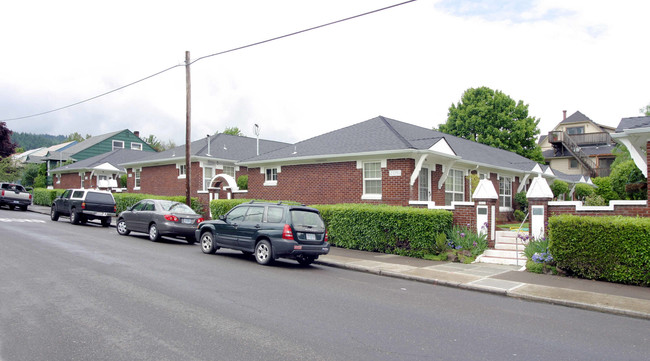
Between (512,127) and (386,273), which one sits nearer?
(386,273)

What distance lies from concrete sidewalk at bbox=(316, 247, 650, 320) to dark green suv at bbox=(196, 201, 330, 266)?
1.13m

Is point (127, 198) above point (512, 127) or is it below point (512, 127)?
below

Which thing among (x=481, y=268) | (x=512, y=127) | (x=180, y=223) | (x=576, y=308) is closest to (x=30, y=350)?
(x=576, y=308)

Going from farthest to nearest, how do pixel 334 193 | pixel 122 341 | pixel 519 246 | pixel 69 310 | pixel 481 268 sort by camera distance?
1. pixel 334 193
2. pixel 519 246
3. pixel 481 268
4. pixel 69 310
5. pixel 122 341

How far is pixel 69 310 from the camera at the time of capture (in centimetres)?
653

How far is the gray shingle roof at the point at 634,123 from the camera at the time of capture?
36.9 feet

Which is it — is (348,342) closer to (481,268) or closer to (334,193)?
(481,268)

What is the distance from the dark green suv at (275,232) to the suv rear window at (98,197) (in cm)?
1198

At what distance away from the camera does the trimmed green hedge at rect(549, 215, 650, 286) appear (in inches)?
377

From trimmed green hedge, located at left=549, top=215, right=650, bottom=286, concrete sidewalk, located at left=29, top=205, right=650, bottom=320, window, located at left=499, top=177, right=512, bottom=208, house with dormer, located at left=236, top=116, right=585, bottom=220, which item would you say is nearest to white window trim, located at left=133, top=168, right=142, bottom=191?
house with dormer, located at left=236, top=116, right=585, bottom=220

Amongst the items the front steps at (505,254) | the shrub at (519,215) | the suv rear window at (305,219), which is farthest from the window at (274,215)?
the shrub at (519,215)

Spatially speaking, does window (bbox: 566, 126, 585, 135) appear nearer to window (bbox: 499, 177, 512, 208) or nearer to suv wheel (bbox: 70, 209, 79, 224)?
window (bbox: 499, 177, 512, 208)

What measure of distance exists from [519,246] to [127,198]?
22.2m

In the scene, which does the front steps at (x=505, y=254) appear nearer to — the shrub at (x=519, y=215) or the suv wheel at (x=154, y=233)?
the suv wheel at (x=154, y=233)
